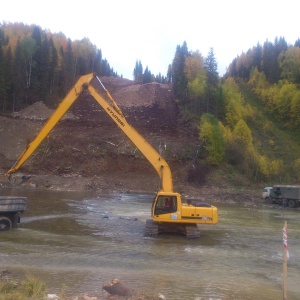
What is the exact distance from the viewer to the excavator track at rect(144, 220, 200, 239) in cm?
1967

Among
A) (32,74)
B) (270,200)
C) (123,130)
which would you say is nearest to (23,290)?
(123,130)

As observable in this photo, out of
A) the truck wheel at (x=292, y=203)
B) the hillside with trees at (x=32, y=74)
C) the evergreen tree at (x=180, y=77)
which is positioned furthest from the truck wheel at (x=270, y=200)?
the hillside with trees at (x=32, y=74)

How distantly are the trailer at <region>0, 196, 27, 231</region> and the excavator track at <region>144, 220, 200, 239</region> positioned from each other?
6.05 m

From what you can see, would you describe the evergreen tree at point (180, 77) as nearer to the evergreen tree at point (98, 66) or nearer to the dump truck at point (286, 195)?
the evergreen tree at point (98, 66)

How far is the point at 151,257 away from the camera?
15.6 meters

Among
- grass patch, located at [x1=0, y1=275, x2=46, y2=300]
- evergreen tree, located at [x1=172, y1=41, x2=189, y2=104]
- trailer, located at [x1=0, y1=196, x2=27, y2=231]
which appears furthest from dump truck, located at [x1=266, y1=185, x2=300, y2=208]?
evergreen tree, located at [x1=172, y1=41, x2=189, y2=104]

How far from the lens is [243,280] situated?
13.0m

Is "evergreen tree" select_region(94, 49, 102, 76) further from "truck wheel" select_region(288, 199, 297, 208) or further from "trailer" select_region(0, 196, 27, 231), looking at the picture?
"trailer" select_region(0, 196, 27, 231)

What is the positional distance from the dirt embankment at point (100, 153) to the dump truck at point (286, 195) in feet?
6.44

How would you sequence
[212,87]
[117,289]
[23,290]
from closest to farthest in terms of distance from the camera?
[23,290], [117,289], [212,87]

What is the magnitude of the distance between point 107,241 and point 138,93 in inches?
2881

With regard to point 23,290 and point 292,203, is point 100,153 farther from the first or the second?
point 23,290

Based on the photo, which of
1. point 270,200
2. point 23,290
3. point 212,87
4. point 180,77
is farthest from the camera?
point 180,77

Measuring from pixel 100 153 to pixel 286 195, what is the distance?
86.9ft
